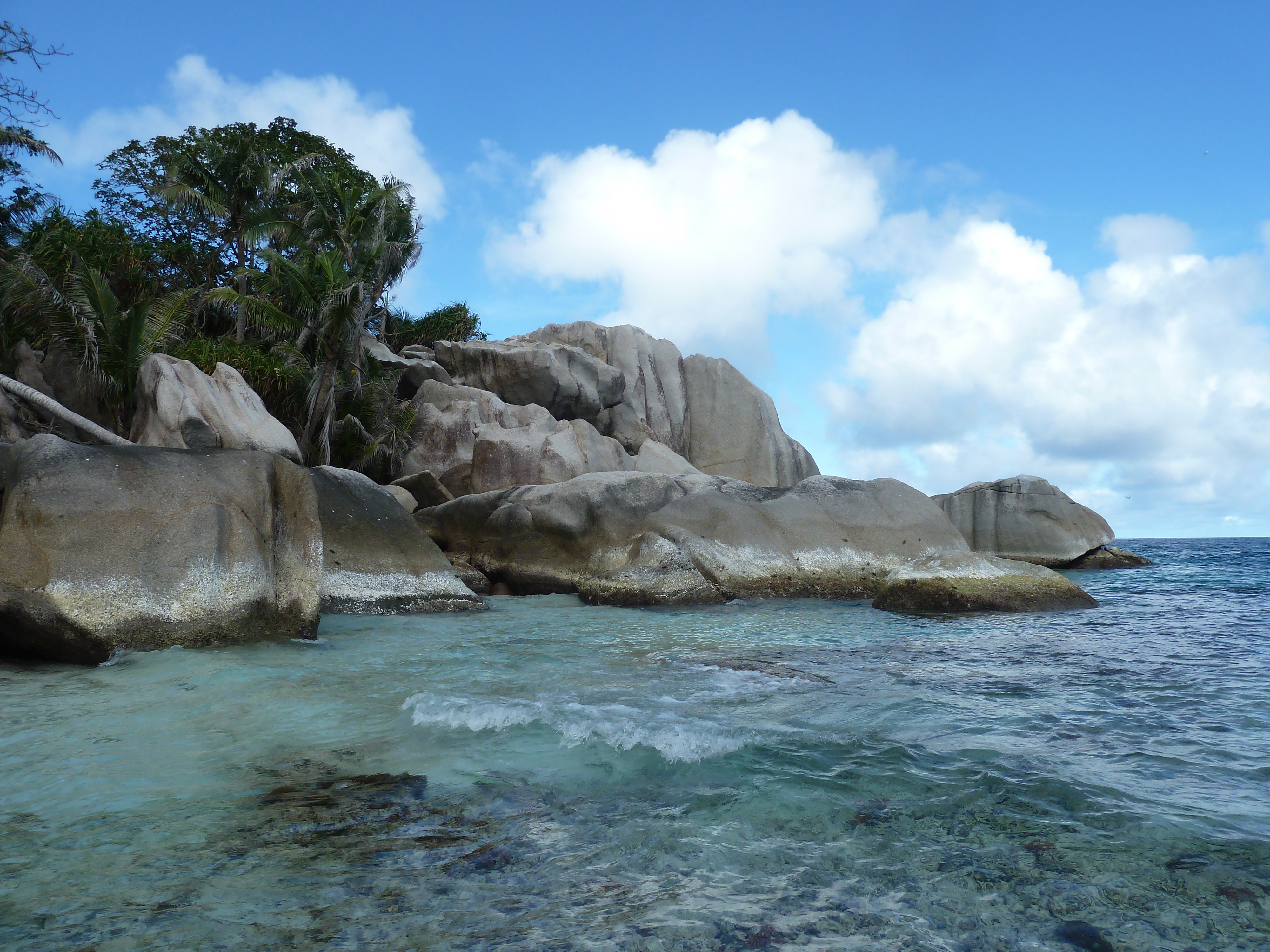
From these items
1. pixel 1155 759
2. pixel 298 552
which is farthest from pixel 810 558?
pixel 1155 759

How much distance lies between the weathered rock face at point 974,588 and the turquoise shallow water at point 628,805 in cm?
443

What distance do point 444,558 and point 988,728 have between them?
899 cm

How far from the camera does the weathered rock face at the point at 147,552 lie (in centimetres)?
687

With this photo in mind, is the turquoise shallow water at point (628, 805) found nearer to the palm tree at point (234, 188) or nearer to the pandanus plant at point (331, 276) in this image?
the pandanus plant at point (331, 276)

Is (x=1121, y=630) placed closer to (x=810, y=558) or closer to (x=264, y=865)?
(x=810, y=558)

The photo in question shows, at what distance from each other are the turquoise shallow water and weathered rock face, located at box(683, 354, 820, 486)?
23924 mm

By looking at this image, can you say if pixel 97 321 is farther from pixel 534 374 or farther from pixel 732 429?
pixel 732 429

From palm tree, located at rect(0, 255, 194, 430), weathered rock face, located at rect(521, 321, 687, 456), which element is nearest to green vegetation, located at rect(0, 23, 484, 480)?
palm tree, located at rect(0, 255, 194, 430)

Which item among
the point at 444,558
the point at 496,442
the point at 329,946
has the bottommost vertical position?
the point at 329,946

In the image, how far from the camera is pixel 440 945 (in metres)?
2.44

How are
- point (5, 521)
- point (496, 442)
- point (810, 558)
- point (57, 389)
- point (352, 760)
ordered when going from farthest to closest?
1. point (496, 442)
2. point (57, 389)
3. point (810, 558)
4. point (5, 521)
5. point (352, 760)

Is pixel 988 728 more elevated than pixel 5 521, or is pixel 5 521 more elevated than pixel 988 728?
pixel 5 521

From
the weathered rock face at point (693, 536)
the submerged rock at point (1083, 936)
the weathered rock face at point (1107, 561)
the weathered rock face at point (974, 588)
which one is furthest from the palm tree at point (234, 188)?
the weathered rock face at point (1107, 561)

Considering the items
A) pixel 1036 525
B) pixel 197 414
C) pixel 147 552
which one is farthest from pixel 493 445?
pixel 1036 525
